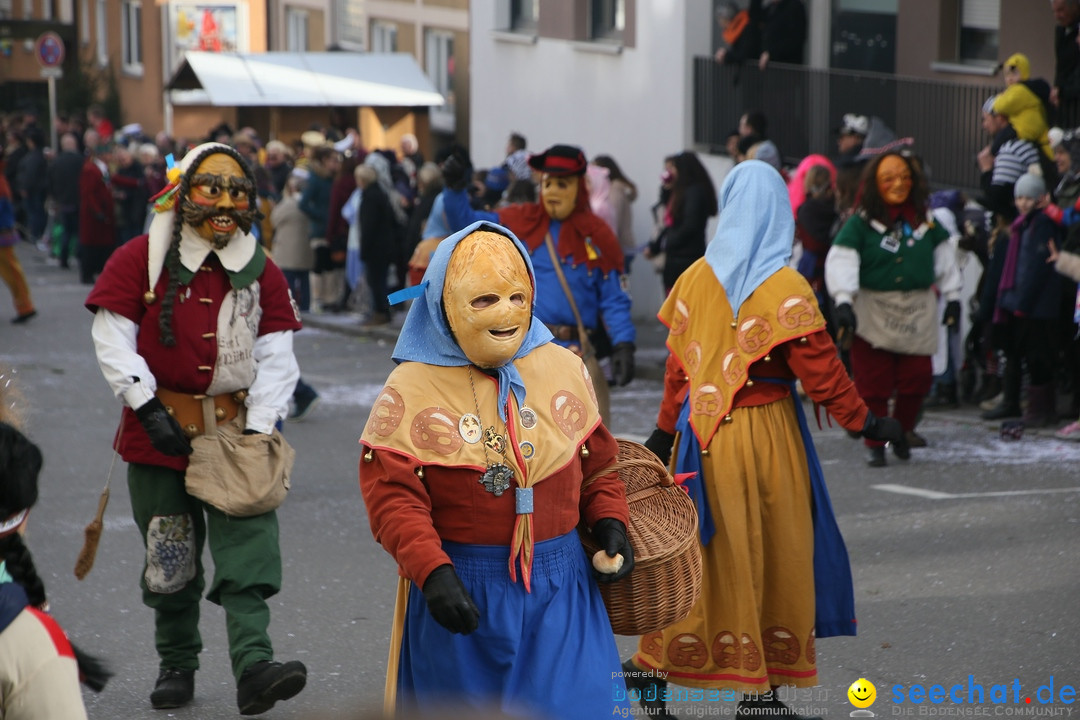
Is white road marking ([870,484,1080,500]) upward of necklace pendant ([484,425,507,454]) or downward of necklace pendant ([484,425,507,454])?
downward

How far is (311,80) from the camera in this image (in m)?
23.3

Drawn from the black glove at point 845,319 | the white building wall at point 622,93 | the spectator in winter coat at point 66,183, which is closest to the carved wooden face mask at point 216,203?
the black glove at point 845,319

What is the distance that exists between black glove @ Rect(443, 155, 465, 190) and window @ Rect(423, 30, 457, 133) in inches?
472

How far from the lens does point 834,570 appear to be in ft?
16.1

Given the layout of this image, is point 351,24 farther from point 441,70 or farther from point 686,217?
point 686,217

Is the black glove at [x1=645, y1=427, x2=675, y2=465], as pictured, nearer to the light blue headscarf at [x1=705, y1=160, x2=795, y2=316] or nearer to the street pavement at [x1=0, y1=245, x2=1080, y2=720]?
the light blue headscarf at [x1=705, y1=160, x2=795, y2=316]

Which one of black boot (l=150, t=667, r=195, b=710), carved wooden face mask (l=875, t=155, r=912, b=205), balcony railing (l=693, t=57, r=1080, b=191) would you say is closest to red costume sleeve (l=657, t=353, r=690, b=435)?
black boot (l=150, t=667, r=195, b=710)

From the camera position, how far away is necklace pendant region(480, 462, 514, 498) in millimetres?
3615

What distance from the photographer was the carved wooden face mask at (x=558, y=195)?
7121mm

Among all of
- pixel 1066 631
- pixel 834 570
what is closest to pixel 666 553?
pixel 834 570

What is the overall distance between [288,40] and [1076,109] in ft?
75.3

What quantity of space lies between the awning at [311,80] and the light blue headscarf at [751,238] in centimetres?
1834

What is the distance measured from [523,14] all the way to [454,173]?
29.0ft

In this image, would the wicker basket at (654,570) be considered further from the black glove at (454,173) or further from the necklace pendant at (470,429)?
the black glove at (454,173)
